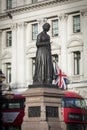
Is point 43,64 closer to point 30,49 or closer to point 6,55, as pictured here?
point 30,49

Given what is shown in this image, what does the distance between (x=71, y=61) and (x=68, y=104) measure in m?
13.4

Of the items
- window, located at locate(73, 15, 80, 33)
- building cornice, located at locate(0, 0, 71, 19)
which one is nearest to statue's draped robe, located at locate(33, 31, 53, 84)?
window, located at locate(73, 15, 80, 33)

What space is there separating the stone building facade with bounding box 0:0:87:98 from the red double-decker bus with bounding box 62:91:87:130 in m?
9.61

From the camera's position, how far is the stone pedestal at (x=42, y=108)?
843 inches

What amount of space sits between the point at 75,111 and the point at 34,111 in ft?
48.3

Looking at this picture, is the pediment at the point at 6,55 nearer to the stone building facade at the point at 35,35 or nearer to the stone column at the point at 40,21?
the stone building facade at the point at 35,35

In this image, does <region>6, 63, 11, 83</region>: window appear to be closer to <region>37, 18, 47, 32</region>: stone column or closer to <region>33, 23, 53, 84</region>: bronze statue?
<region>37, 18, 47, 32</region>: stone column

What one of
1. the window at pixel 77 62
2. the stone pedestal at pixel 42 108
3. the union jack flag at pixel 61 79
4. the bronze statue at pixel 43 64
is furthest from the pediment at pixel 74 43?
the stone pedestal at pixel 42 108

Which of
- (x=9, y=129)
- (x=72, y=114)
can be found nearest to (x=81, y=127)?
(x=72, y=114)

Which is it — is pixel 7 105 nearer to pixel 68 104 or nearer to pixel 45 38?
pixel 68 104

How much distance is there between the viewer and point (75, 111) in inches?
1421

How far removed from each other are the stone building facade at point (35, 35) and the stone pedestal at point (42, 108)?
25115 mm

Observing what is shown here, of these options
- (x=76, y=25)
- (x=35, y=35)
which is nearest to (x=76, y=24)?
(x=76, y=25)

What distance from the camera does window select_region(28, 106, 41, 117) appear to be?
21562mm
